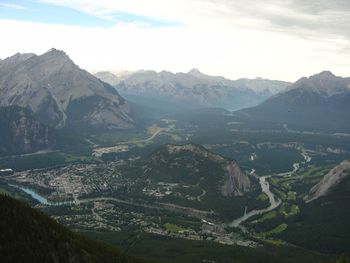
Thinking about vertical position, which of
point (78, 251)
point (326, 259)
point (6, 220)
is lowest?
point (326, 259)

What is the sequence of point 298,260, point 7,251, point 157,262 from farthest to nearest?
point 298,260 < point 157,262 < point 7,251

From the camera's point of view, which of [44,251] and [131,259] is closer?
[44,251]

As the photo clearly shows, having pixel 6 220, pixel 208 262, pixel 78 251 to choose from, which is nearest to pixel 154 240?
pixel 208 262

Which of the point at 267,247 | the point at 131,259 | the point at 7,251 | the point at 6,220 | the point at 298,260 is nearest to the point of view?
the point at 7,251

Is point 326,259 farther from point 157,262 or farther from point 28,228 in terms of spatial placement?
point 28,228

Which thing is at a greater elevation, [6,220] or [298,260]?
[6,220]

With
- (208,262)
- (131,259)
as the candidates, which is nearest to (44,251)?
(131,259)

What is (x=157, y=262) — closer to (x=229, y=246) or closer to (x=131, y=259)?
(x=131, y=259)
